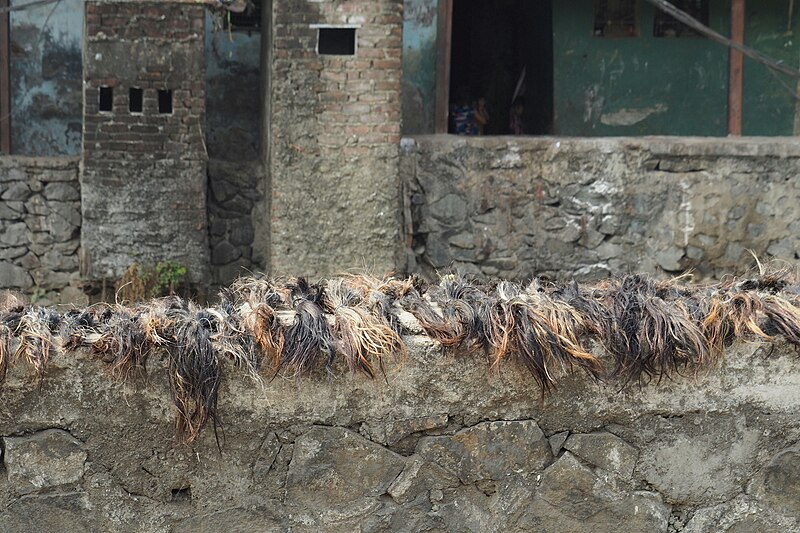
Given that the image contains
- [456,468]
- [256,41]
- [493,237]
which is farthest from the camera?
[256,41]

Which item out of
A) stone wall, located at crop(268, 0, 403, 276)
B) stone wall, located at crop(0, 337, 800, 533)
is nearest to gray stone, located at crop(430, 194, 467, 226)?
stone wall, located at crop(268, 0, 403, 276)

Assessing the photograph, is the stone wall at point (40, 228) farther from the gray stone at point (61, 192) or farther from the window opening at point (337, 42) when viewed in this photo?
the window opening at point (337, 42)

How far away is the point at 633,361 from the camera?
268 cm

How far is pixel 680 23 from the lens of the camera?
9.00 metres

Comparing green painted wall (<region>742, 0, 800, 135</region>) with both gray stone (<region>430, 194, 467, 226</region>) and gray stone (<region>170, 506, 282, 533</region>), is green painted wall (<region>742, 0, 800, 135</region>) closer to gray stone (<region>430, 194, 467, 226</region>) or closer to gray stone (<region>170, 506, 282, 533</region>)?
gray stone (<region>430, 194, 467, 226</region>)

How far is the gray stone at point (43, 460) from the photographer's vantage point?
8.33 ft

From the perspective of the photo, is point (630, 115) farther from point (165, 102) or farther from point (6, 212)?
point (6, 212)

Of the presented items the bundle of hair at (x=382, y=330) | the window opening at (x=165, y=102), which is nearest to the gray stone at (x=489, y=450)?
the bundle of hair at (x=382, y=330)

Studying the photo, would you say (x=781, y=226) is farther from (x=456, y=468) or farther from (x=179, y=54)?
(x=456, y=468)

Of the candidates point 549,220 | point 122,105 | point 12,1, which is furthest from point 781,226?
point 12,1

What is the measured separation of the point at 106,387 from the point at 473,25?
27.9 feet

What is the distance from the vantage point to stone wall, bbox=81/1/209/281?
7445 mm

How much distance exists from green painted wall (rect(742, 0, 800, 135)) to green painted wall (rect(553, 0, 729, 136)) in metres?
0.20

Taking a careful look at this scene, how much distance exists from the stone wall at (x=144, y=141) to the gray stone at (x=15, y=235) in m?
0.68
